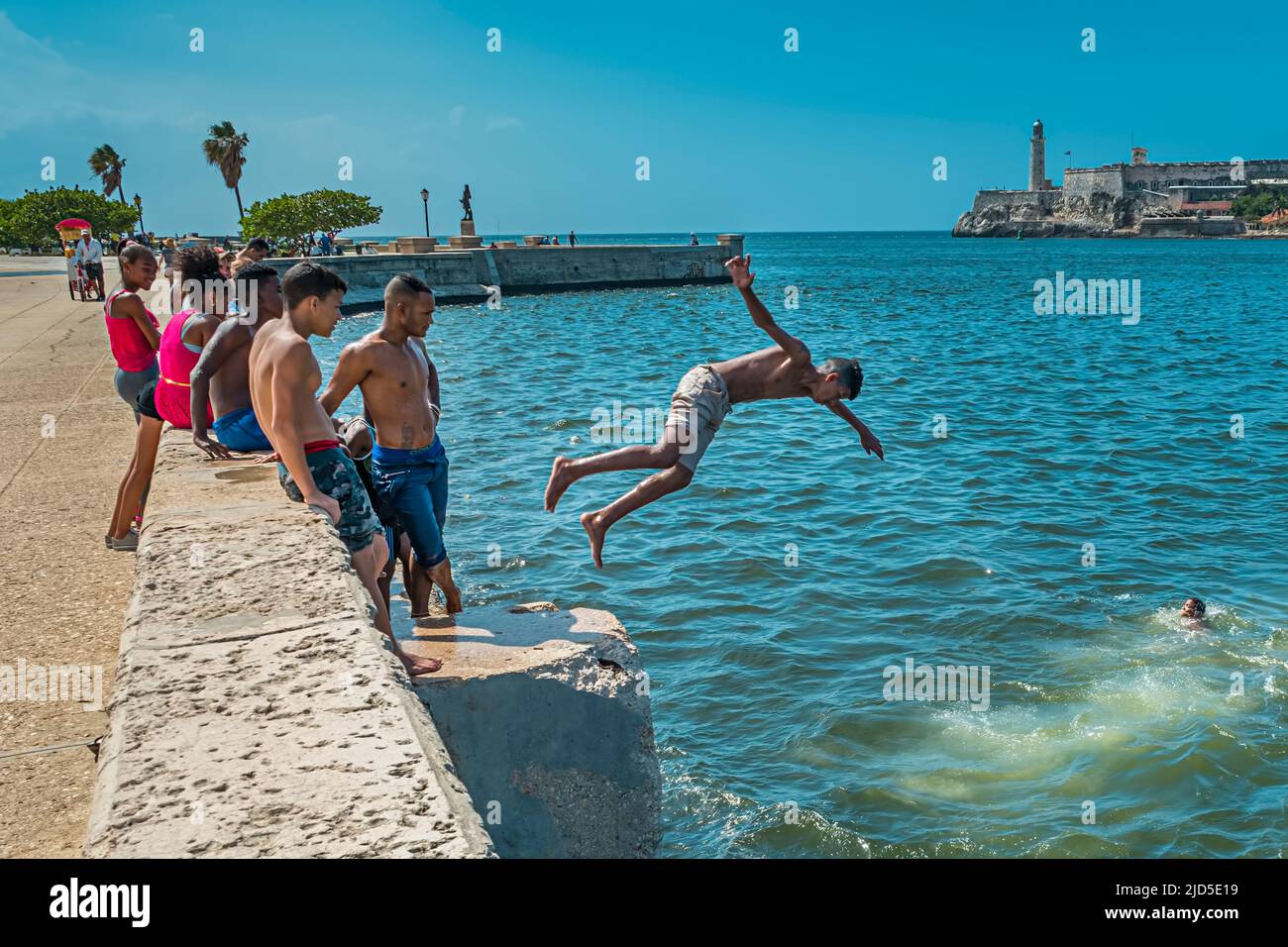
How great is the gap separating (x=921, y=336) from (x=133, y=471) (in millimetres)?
32526

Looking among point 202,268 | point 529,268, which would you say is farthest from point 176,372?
point 529,268

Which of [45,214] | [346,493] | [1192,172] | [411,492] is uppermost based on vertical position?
[1192,172]

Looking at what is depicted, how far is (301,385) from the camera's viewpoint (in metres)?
4.46

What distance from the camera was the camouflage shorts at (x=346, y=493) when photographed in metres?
4.59

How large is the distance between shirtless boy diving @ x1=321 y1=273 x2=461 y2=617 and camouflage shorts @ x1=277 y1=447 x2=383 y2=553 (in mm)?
648

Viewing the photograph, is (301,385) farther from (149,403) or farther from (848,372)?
(848,372)

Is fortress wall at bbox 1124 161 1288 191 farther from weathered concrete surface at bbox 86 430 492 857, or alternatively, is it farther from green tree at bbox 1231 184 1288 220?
weathered concrete surface at bbox 86 430 492 857

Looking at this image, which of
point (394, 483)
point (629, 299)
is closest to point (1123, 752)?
point (394, 483)

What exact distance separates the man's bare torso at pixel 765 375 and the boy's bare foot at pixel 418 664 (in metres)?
3.04

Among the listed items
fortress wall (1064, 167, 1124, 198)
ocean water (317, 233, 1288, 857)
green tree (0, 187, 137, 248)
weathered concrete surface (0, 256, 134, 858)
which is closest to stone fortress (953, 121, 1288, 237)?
fortress wall (1064, 167, 1124, 198)

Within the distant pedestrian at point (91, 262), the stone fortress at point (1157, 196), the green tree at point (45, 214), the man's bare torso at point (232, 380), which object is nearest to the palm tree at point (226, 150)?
the green tree at point (45, 214)

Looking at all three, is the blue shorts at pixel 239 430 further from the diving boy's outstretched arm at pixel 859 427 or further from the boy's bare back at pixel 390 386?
the diving boy's outstretched arm at pixel 859 427

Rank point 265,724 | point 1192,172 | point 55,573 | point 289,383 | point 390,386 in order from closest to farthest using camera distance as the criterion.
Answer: point 265,724 → point 289,383 → point 390,386 → point 55,573 → point 1192,172

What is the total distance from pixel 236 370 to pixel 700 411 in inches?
109
